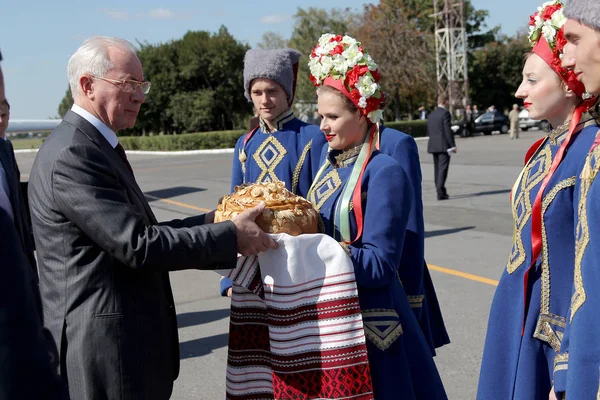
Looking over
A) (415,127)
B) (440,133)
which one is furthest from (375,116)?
(415,127)

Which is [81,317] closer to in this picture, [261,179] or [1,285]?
[1,285]

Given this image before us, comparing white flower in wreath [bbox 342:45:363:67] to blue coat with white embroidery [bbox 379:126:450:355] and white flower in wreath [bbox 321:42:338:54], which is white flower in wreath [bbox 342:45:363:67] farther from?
blue coat with white embroidery [bbox 379:126:450:355]

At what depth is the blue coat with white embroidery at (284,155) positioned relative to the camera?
416cm

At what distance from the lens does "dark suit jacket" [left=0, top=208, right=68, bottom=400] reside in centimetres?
146

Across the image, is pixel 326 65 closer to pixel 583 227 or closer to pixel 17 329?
pixel 583 227

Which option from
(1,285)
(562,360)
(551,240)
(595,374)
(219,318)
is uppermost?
(1,285)

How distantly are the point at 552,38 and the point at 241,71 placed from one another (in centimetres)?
4222

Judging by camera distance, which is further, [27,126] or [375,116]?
[27,126]

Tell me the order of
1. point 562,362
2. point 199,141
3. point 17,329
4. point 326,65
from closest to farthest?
1. point 17,329
2. point 562,362
3. point 326,65
4. point 199,141

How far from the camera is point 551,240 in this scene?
2.49m

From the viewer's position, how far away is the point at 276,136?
4.31m

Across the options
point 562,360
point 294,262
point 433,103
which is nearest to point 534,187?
point 562,360

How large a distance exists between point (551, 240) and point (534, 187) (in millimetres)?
251

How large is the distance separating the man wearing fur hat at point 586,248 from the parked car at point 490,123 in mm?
39331
